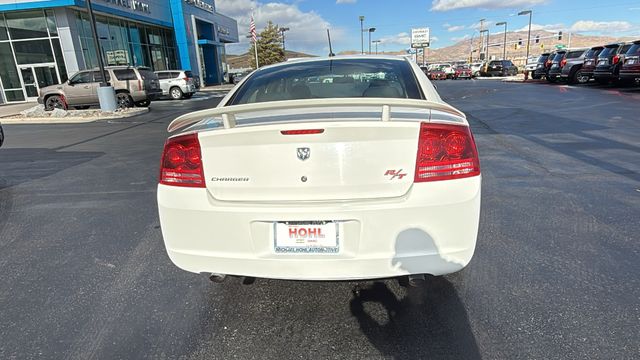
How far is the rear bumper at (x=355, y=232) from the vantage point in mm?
2047

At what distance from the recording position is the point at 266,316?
247 cm

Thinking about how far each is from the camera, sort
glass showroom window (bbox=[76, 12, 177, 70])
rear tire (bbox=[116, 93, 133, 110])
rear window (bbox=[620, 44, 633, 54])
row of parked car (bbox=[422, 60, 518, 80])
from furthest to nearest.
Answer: row of parked car (bbox=[422, 60, 518, 80])
glass showroom window (bbox=[76, 12, 177, 70])
rear tire (bbox=[116, 93, 133, 110])
rear window (bbox=[620, 44, 633, 54])

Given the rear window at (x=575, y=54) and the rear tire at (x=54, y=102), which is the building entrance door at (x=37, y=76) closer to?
the rear tire at (x=54, y=102)

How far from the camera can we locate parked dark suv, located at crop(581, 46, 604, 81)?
20.7 meters

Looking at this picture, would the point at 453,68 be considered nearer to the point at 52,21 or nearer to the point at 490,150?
the point at 52,21

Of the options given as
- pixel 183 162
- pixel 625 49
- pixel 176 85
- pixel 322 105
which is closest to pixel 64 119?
pixel 176 85

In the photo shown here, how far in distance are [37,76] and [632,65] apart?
98.8 feet

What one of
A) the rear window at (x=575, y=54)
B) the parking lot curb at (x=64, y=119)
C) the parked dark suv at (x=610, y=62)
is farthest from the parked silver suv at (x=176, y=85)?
the rear window at (x=575, y=54)

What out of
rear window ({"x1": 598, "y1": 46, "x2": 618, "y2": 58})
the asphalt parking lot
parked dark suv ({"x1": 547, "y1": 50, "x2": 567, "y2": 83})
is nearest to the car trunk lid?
the asphalt parking lot

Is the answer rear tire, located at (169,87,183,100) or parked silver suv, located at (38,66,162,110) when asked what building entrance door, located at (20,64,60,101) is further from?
parked silver suv, located at (38,66,162,110)

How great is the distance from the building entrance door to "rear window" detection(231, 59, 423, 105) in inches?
998

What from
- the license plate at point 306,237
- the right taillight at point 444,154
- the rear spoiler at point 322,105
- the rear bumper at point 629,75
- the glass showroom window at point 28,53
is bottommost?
the rear bumper at point 629,75

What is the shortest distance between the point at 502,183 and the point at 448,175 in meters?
3.23

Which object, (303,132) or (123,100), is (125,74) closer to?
(123,100)
